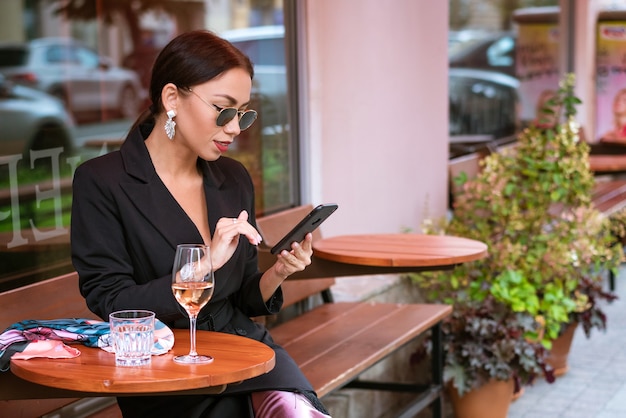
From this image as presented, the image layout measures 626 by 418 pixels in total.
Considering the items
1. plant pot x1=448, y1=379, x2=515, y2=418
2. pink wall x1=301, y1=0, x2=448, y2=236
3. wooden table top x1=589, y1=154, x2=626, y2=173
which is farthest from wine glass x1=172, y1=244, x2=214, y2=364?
wooden table top x1=589, y1=154, x2=626, y2=173

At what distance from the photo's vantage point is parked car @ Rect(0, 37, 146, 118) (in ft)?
26.3

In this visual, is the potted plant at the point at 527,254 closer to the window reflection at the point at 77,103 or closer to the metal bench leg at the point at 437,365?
the metal bench leg at the point at 437,365

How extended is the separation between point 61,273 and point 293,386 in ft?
5.14

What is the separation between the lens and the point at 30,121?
18.8ft

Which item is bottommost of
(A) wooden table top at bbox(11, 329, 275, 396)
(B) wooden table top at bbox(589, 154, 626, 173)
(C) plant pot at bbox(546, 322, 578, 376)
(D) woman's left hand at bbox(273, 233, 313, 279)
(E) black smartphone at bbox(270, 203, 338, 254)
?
(C) plant pot at bbox(546, 322, 578, 376)

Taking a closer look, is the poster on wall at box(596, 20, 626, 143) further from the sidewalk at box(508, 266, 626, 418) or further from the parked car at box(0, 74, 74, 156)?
the parked car at box(0, 74, 74, 156)

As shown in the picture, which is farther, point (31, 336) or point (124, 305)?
point (124, 305)

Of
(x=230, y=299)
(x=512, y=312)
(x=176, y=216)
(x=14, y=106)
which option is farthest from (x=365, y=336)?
(x=14, y=106)

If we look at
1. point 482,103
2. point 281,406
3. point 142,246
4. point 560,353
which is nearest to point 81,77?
point 482,103

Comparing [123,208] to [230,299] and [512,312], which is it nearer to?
[230,299]

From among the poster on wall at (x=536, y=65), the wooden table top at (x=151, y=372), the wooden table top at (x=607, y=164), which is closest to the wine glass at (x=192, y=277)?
the wooden table top at (x=151, y=372)

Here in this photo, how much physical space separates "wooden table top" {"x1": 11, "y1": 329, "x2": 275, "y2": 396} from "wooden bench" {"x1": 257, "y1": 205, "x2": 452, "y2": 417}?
1360mm

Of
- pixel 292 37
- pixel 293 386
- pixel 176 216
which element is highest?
pixel 292 37

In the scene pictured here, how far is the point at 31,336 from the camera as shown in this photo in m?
2.47
